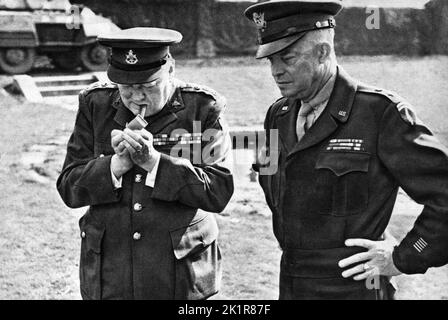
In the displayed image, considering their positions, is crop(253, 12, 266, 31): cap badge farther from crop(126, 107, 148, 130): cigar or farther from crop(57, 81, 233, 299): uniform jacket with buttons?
crop(126, 107, 148, 130): cigar

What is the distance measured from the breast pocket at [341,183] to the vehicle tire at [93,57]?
1189 cm

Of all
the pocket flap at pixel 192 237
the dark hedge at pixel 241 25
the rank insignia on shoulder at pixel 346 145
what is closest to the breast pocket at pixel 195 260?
the pocket flap at pixel 192 237

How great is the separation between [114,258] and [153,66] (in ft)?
3.17

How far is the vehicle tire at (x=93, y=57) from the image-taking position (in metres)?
14.2

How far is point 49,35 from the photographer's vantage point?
14.1 m

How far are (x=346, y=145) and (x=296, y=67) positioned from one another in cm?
42

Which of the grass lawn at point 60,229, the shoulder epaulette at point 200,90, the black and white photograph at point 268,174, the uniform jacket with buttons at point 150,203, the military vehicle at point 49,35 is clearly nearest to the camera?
the black and white photograph at point 268,174

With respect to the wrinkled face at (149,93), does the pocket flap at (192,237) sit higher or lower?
lower

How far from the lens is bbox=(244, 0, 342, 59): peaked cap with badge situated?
291 cm

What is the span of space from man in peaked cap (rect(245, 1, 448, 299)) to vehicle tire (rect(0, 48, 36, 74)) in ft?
37.9

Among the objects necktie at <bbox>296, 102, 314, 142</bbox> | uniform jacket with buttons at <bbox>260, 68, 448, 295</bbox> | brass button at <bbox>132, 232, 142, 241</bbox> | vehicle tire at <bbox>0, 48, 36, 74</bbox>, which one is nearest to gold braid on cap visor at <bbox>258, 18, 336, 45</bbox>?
uniform jacket with buttons at <bbox>260, 68, 448, 295</bbox>

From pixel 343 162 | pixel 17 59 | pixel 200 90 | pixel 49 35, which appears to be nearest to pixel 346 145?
pixel 343 162

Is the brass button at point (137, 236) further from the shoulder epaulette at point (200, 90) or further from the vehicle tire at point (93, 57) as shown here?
the vehicle tire at point (93, 57)
